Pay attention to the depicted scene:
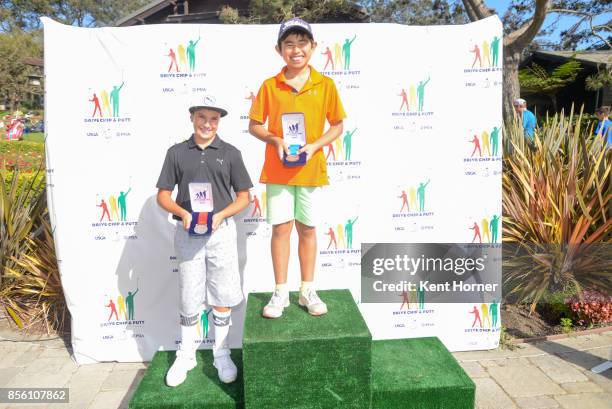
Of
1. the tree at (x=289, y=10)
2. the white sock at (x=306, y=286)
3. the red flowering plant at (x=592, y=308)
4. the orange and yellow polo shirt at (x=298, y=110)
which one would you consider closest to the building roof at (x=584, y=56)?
the tree at (x=289, y=10)

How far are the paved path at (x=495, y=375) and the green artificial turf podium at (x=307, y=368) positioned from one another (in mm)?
992

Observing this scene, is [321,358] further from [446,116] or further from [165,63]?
[165,63]

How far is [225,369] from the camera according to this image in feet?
9.07

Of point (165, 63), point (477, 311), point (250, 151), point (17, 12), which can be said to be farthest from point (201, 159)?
point (17, 12)

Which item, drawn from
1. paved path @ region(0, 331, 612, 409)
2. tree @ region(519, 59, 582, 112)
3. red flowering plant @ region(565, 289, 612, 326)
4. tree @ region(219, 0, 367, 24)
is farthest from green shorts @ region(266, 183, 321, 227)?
tree @ region(519, 59, 582, 112)

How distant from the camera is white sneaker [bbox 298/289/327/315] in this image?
A: 276 cm

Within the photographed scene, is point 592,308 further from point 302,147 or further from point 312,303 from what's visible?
point 302,147

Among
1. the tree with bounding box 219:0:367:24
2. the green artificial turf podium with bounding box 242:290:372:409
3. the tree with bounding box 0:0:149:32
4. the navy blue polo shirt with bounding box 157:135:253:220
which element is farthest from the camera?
the tree with bounding box 0:0:149:32

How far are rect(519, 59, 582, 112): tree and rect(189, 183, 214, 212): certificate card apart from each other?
537 inches

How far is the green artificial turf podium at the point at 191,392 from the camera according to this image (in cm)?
252

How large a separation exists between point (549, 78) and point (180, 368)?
46.6 ft

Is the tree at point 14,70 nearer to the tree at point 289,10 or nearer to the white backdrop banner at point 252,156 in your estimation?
the tree at point 289,10

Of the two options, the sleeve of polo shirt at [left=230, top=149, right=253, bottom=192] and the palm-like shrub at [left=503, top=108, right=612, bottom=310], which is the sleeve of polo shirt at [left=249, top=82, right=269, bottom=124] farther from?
the palm-like shrub at [left=503, top=108, right=612, bottom=310]

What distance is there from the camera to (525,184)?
3.91 meters
